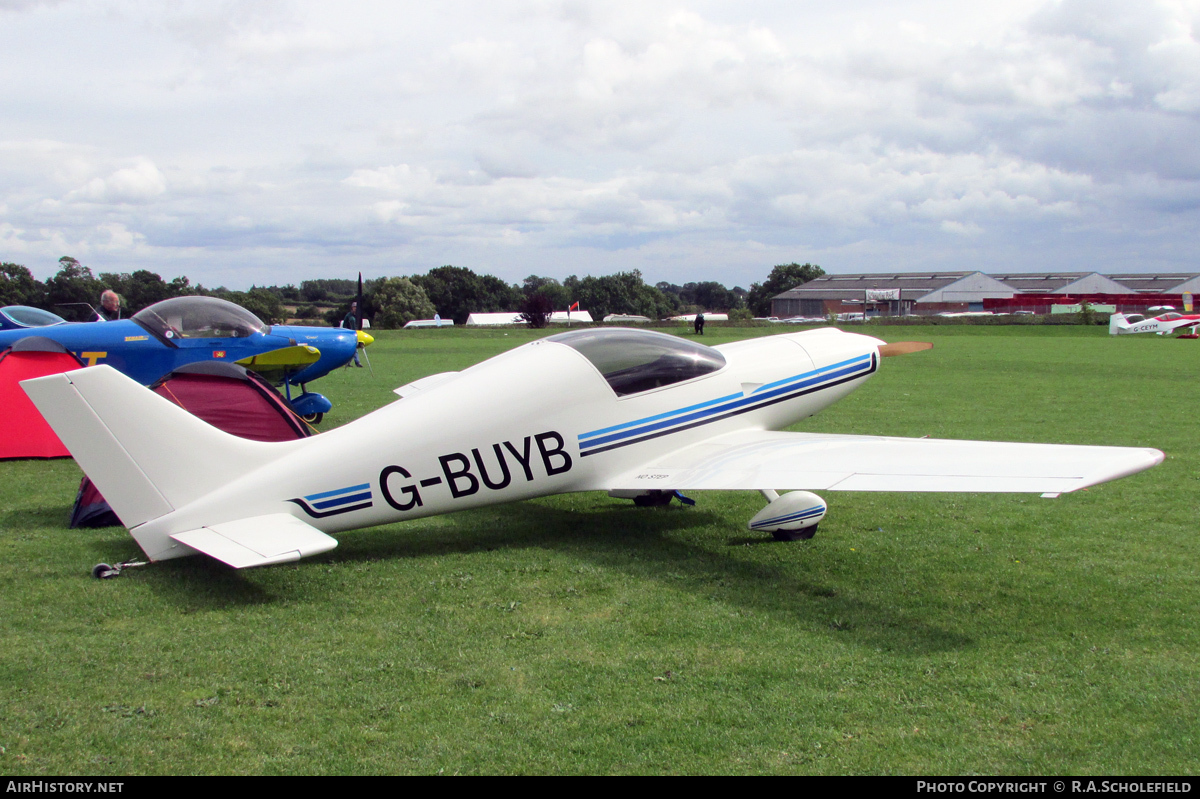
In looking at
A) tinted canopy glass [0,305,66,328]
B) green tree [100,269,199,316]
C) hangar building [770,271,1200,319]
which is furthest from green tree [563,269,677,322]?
tinted canopy glass [0,305,66,328]

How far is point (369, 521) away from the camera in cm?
586

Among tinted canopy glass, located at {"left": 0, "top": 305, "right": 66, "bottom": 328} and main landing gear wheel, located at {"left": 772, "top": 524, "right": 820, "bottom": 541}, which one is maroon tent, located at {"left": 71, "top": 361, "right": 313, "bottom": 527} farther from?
tinted canopy glass, located at {"left": 0, "top": 305, "right": 66, "bottom": 328}

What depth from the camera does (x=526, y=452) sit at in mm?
6328

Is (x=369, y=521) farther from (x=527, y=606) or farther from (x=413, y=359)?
(x=413, y=359)

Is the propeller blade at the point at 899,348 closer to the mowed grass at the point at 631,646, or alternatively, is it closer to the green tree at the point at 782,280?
the mowed grass at the point at 631,646

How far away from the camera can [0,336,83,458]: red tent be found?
10.2 metres

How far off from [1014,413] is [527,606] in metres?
11.7

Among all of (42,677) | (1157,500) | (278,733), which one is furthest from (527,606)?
(1157,500)

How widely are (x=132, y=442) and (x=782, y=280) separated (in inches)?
5636

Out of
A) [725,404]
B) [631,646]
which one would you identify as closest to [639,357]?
[725,404]

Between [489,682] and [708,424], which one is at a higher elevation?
[708,424]

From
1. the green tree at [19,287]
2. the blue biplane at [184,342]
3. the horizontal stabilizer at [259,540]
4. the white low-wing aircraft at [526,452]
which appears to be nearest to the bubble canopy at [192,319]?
the blue biplane at [184,342]

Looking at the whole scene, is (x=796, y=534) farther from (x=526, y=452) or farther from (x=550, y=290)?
(x=550, y=290)

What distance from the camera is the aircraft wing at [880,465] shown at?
497 cm
